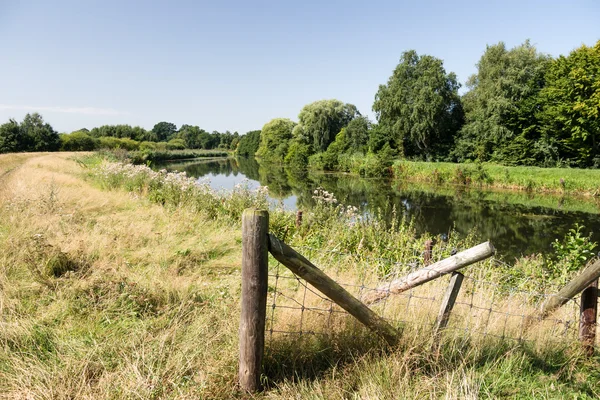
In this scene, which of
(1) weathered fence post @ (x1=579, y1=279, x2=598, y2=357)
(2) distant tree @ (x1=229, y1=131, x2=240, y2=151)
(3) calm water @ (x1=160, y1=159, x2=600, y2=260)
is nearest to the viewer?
(1) weathered fence post @ (x1=579, y1=279, x2=598, y2=357)

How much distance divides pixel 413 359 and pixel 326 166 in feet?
142

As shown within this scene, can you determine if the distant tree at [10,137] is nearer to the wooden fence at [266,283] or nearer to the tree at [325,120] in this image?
the tree at [325,120]

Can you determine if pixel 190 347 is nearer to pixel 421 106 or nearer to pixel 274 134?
pixel 421 106

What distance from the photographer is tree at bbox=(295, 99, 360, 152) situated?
51.0m

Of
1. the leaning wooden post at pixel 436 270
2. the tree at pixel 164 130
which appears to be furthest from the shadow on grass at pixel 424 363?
the tree at pixel 164 130

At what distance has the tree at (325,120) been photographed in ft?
167

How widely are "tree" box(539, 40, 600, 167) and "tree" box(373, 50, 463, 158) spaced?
9.30m

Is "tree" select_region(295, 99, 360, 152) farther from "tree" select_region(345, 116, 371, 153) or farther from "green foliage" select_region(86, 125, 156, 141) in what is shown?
"green foliage" select_region(86, 125, 156, 141)

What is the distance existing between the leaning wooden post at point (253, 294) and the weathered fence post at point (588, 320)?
10.1 feet

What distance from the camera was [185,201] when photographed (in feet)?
30.7

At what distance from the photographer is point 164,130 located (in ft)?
538

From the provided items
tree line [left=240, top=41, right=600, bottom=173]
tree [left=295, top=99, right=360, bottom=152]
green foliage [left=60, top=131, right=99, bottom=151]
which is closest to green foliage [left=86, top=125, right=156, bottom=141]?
green foliage [left=60, top=131, right=99, bottom=151]

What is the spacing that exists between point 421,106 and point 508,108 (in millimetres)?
8019

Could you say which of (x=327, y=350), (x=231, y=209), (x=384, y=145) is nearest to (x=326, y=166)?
(x=384, y=145)
